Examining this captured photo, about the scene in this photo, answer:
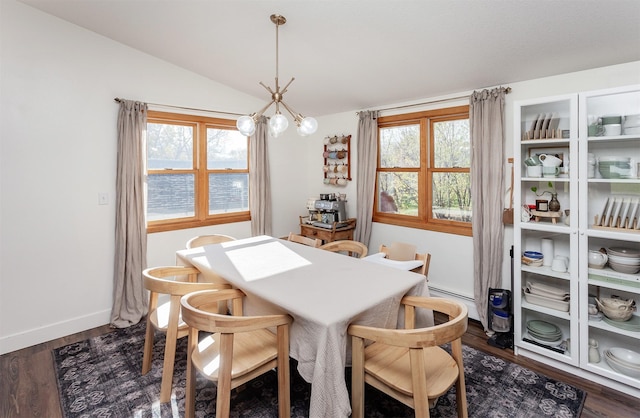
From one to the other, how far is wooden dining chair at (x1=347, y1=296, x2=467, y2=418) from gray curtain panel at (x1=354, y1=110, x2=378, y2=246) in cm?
215

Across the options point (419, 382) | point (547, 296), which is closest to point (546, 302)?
point (547, 296)

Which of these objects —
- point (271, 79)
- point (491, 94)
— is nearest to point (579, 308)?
point (491, 94)

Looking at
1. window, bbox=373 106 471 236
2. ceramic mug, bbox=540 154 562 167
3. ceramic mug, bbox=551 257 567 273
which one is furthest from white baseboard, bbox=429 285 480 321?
ceramic mug, bbox=540 154 562 167

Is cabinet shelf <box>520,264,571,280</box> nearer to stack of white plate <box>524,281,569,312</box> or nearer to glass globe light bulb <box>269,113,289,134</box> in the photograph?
stack of white plate <box>524,281,569,312</box>

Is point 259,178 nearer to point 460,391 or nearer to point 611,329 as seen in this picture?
point 460,391

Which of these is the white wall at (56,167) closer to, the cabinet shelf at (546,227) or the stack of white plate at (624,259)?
the cabinet shelf at (546,227)

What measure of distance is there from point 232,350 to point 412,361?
783mm

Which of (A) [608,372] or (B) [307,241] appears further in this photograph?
(B) [307,241]

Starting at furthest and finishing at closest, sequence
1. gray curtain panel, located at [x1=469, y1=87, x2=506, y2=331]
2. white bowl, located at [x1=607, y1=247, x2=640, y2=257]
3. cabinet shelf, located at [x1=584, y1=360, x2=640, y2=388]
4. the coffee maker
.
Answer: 1. the coffee maker
2. gray curtain panel, located at [x1=469, y1=87, x2=506, y2=331]
3. white bowl, located at [x1=607, y1=247, x2=640, y2=257]
4. cabinet shelf, located at [x1=584, y1=360, x2=640, y2=388]

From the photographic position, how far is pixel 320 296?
1670mm

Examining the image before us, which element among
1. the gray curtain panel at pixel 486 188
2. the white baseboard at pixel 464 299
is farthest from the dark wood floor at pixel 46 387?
the gray curtain panel at pixel 486 188

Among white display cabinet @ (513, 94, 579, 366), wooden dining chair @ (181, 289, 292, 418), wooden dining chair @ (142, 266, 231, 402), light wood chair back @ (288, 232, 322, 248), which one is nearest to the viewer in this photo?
wooden dining chair @ (181, 289, 292, 418)

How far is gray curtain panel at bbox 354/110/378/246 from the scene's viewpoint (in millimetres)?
3840

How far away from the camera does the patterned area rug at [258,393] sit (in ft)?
6.29
